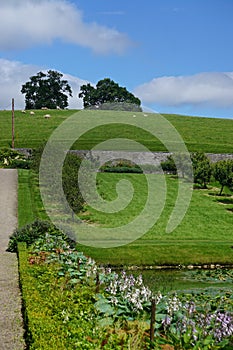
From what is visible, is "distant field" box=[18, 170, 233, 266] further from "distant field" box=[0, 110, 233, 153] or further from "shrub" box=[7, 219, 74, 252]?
"distant field" box=[0, 110, 233, 153]

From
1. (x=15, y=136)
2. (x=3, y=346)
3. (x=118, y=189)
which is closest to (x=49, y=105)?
(x=15, y=136)

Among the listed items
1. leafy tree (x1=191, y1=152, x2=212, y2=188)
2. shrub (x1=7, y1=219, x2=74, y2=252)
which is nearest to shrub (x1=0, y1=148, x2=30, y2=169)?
leafy tree (x1=191, y1=152, x2=212, y2=188)

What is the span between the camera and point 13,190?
27984 millimetres

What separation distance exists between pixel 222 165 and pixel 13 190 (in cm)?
1185

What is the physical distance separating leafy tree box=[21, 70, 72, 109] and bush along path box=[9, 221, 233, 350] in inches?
2881

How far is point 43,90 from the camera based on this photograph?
271 feet

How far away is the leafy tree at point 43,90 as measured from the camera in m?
82.4

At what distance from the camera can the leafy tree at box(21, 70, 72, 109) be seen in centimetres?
8238

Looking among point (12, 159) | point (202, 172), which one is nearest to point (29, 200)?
point (202, 172)

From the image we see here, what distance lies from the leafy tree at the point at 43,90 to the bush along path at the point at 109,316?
73183 millimetres

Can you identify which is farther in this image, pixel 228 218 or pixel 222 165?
pixel 222 165

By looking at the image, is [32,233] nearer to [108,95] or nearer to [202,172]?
[202,172]

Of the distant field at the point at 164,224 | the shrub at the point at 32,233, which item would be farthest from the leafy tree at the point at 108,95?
the shrub at the point at 32,233

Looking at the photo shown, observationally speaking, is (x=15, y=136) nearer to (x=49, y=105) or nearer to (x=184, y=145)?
(x=184, y=145)
